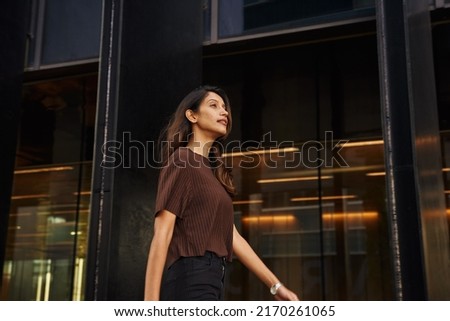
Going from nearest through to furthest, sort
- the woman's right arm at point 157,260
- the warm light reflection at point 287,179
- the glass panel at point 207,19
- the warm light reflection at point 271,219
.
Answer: the woman's right arm at point 157,260 < the glass panel at point 207,19 < the warm light reflection at point 287,179 < the warm light reflection at point 271,219

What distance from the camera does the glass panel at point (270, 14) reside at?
24.9ft

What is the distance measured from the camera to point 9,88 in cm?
638

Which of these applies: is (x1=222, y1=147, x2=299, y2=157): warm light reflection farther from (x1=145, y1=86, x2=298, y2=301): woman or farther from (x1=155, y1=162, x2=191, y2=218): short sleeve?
(x1=155, y1=162, x2=191, y2=218): short sleeve

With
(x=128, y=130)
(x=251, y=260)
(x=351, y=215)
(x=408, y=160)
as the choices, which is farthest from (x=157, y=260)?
(x=351, y=215)

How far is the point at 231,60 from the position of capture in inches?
343

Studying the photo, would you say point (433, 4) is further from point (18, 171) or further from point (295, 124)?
point (18, 171)

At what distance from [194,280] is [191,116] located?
2.86 feet

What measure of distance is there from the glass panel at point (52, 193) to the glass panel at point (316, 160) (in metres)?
2.61

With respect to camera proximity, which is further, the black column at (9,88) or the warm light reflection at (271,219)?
the warm light reflection at (271,219)

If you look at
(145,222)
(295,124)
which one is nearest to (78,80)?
(295,124)

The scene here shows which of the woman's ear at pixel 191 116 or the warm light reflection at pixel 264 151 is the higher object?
the warm light reflection at pixel 264 151

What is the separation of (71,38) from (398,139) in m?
5.40

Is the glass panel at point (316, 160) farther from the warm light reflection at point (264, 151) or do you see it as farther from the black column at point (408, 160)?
the black column at point (408, 160)

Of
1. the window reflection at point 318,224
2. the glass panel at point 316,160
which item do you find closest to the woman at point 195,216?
the glass panel at point 316,160
